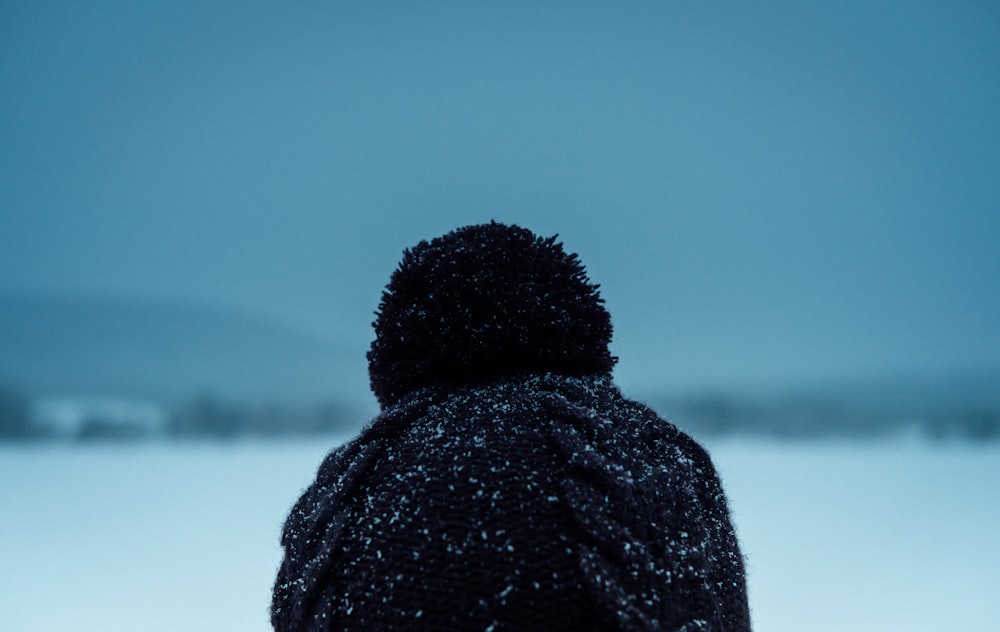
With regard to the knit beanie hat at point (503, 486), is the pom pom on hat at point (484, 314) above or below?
above

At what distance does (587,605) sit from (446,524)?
8cm

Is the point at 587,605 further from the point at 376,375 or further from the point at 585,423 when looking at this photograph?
the point at 376,375

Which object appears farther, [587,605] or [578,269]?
[578,269]

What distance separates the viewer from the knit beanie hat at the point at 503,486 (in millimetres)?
373

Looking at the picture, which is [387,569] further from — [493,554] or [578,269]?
[578,269]

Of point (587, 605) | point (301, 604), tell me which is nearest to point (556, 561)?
point (587, 605)

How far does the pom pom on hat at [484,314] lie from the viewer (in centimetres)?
46

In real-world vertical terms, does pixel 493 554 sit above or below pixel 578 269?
Result: below

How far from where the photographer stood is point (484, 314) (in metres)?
0.45

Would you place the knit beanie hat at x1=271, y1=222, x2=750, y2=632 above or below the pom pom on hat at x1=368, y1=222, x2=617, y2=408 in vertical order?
below

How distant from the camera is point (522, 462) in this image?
40 centimetres

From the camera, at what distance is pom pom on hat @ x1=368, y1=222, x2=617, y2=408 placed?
1.50ft

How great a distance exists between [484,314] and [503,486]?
0.11 meters

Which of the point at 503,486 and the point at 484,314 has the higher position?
the point at 484,314
